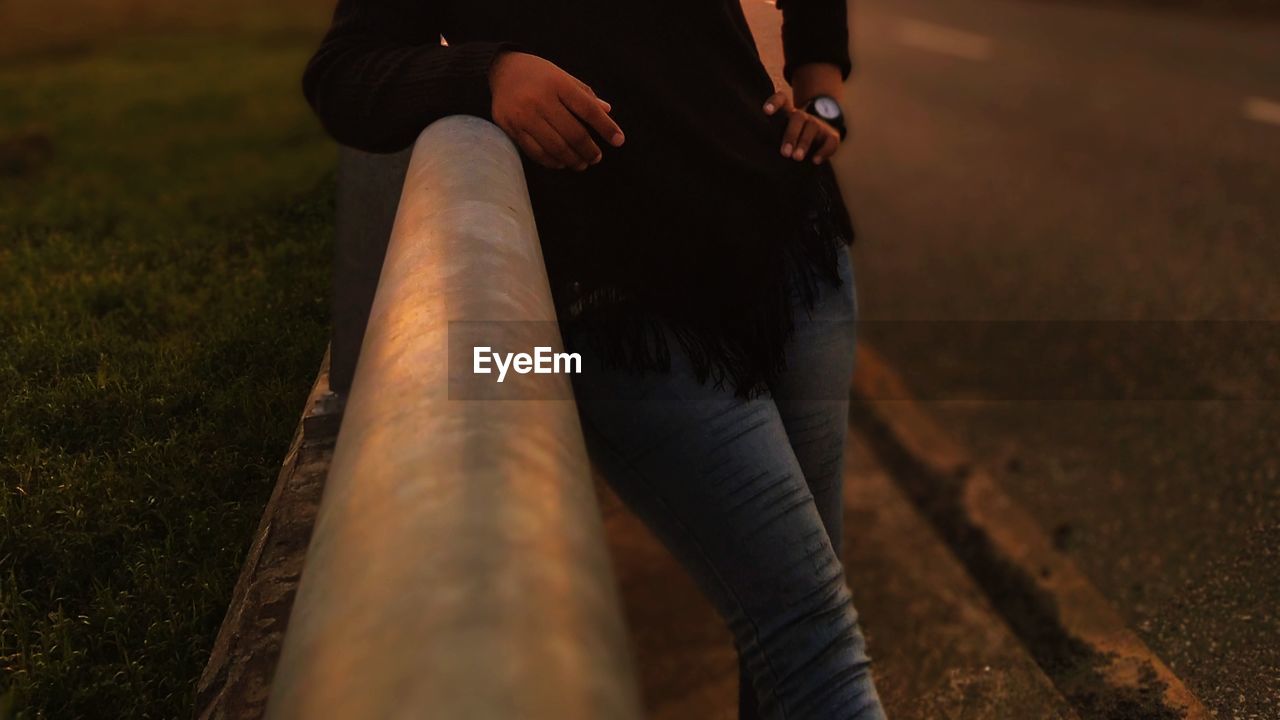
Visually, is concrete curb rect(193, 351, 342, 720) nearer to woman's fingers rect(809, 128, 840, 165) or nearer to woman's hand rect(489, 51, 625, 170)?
woman's hand rect(489, 51, 625, 170)

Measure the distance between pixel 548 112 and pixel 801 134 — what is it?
0.50 metres

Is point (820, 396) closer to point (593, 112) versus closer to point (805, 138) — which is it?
point (805, 138)

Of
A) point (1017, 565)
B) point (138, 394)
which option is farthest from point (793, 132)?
point (1017, 565)

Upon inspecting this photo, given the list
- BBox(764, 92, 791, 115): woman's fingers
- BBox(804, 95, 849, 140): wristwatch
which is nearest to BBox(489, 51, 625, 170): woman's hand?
BBox(764, 92, 791, 115): woman's fingers

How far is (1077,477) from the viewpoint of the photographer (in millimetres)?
3141

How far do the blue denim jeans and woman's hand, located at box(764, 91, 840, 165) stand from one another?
0.40 metres

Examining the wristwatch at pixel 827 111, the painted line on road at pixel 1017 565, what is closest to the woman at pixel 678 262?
the wristwatch at pixel 827 111

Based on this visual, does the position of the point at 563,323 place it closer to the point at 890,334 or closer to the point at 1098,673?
the point at 1098,673

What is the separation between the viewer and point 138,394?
212 cm

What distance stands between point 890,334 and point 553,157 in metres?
3.03

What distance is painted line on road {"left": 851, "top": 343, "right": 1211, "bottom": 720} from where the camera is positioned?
2.18 metres

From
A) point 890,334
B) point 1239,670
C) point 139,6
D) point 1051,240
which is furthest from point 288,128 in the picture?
point 139,6

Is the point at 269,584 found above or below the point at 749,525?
below

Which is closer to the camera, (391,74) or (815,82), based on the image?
(391,74)
